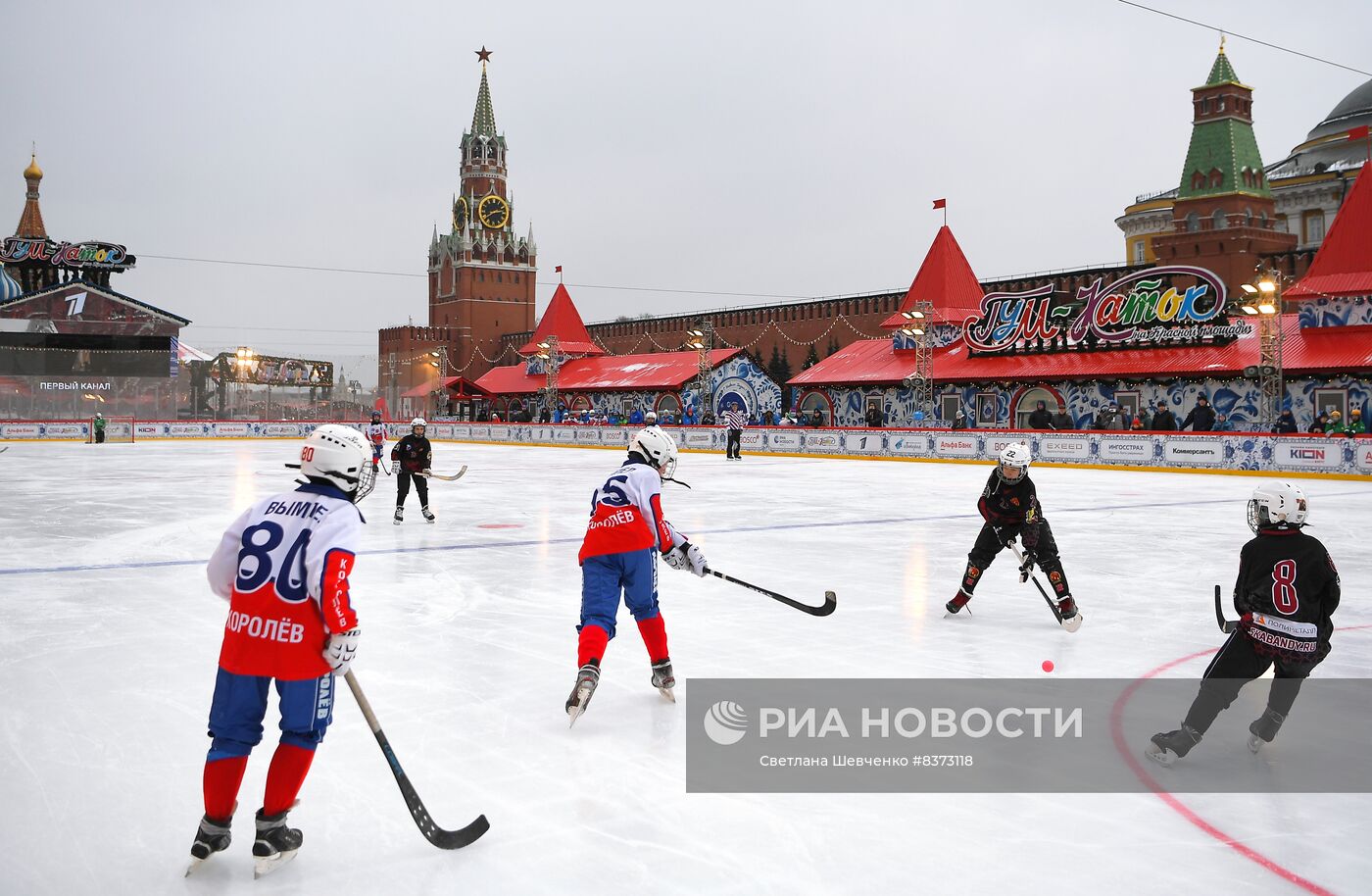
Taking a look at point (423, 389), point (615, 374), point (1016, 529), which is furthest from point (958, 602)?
point (423, 389)

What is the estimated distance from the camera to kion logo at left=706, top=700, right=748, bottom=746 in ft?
14.5

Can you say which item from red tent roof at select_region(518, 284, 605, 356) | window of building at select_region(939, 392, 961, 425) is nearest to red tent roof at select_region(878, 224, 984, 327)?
window of building at select_region(939, 392, 961, 425)

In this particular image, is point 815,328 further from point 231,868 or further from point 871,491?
point 231,868

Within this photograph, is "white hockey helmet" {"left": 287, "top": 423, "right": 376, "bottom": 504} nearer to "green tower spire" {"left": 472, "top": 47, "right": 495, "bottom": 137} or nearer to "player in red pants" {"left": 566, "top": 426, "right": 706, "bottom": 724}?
"player in red pants" {"left": 566, "top": 426, "right": 706, "bottom": 724}

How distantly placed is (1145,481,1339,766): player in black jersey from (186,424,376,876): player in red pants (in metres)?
3.09

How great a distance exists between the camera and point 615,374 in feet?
155

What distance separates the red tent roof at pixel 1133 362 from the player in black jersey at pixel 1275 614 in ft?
75.7

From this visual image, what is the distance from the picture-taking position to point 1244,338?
2642cm

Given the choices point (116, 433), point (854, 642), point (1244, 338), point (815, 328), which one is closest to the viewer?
point (854, 642)

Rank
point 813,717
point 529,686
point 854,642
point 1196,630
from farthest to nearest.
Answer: point 1196,630 → point 854,642 → point 529,686 → point 813,717

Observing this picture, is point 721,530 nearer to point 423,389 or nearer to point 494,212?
point 423,389

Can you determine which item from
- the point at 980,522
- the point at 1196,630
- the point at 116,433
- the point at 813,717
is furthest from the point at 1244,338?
the point at 116,433

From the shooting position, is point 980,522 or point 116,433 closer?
point 980,522

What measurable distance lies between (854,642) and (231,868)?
12.4 feet
